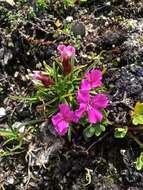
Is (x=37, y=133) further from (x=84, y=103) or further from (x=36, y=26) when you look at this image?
(x=36, y=26)

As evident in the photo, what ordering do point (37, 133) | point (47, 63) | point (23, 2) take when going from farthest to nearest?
point (23, 2) → point (47, 63) → point (37, 133)

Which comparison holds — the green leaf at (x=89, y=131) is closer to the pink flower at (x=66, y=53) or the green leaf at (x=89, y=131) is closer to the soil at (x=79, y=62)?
the soil at (x=79, y=62)

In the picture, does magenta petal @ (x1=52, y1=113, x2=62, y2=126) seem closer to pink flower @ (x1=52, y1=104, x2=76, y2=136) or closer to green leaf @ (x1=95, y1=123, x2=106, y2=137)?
pink flower @ (x1=52, y1=104, x2=76, y2=136)

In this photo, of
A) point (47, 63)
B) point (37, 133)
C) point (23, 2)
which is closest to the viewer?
point (37, 133)

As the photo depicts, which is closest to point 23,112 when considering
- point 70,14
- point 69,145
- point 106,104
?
point 69,145

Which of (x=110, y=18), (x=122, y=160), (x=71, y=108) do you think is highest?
(x=110, y=18)

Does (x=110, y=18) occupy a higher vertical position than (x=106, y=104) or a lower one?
higher
